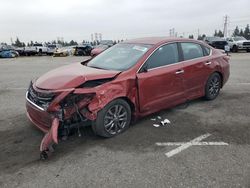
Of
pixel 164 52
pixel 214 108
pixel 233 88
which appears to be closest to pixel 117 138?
pixel 164 52

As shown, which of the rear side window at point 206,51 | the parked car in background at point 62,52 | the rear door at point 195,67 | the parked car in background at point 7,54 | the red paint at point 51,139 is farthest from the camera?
the parked car in background at point 62,52

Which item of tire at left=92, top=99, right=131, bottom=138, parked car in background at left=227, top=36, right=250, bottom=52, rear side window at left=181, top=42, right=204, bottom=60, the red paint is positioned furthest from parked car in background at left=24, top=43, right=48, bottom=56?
the red paint

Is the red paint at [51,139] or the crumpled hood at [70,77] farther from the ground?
the crumpled hood at [70,77]

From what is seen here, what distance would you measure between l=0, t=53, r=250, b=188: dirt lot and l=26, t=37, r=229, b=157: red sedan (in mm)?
287

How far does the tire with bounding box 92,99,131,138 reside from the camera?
407 centimetres

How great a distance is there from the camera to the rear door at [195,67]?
542 centimetres

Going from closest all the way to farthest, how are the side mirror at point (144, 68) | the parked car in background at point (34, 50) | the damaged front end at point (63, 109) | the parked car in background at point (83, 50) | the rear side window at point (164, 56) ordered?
the damaged front end at point (63, 109)
the side mirror at point (144, 68)
the rear side window at point (164, 56)
the parked car in background at point (83, 50)
the parked car in background at point (34, 50)

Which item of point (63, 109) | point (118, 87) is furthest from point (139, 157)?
point (63, 109)

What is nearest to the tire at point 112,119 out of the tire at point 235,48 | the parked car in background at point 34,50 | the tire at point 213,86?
the tire at point 213,86

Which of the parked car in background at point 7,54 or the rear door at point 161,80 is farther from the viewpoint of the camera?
the parked car in background at point 7,54

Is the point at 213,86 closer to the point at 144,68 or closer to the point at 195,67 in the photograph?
the point at 195,67

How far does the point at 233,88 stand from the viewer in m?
7.78

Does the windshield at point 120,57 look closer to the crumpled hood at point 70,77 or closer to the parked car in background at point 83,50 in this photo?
the crumpled hood at point 70,77

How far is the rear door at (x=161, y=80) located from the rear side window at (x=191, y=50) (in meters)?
Answer: 0.27
